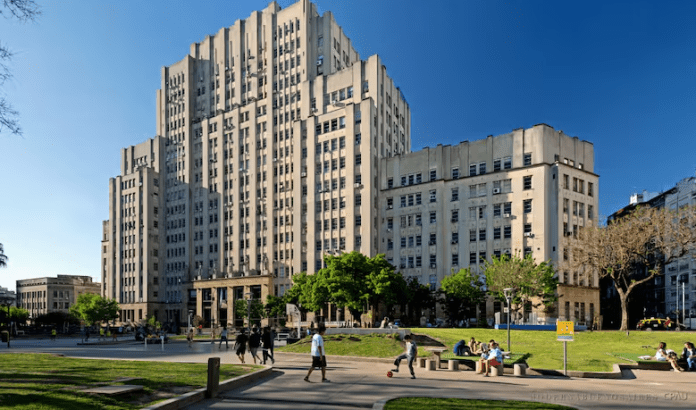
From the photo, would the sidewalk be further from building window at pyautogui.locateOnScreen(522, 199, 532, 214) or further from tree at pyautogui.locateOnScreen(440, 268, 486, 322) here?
building window at pyautogui.locateOnScreen(522, 199, 532, 214)

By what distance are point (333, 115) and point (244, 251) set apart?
29.2 meters

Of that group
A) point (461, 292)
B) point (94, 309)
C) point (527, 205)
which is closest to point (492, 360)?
point (461, 292)

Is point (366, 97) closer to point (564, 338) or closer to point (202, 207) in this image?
point (202, 207)

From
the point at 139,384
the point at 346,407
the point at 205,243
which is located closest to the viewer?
the point at 346,407

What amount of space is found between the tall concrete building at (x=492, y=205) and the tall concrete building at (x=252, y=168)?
5.22m

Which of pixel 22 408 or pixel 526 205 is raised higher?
pixel 526 205

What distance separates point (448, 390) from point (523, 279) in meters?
44.9

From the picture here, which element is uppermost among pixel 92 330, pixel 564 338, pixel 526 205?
pixel 526 205

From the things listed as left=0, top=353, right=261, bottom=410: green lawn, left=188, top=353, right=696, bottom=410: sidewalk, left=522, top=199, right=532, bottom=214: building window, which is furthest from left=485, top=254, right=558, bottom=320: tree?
left=0, top=353, right=261, bottom=410: green lawn

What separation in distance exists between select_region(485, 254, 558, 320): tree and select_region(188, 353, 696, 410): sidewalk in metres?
34.9

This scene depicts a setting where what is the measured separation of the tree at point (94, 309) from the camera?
342ft

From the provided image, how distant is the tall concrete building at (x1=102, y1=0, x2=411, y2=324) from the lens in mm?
88125

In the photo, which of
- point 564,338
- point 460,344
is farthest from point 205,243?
point 564,338

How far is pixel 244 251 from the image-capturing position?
100688mm
